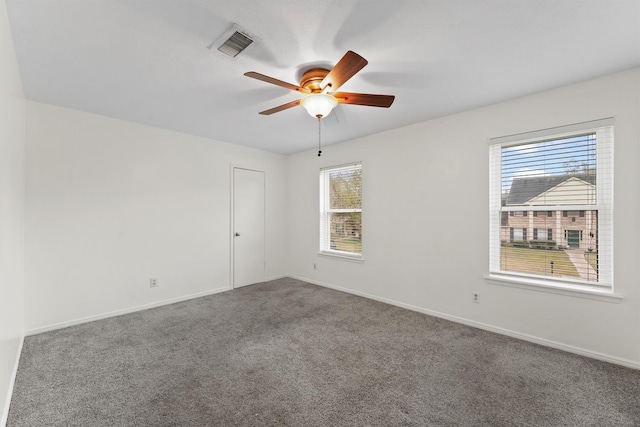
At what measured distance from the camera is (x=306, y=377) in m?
2.15

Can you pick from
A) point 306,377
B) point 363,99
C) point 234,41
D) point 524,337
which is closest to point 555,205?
point 524,337

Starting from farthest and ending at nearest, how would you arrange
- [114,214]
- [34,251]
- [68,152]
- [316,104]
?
[114,214], [68,152], [34,251], [316,104]

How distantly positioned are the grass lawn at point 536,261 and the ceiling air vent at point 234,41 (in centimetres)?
326

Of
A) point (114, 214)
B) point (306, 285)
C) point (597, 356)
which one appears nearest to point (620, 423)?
point (597, 356)

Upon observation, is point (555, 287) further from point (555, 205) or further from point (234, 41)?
point (234, 41)

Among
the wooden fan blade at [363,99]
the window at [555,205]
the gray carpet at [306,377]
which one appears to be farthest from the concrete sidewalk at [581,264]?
the wooden fan blade at [363,99]

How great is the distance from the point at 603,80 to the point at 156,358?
471 centimetres

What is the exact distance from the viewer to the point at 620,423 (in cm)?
170

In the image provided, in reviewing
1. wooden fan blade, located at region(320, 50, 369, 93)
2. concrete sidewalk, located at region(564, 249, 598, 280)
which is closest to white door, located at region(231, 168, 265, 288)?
wooden fan blade, located at region(320, 50, 369, 93)

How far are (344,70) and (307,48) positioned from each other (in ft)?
1.29

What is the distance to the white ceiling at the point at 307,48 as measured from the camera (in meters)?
1.65

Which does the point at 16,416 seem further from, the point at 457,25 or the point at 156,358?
the point at 457,25

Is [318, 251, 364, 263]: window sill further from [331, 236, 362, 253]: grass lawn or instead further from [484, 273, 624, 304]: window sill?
[484, 273, 624, 304]: window sill

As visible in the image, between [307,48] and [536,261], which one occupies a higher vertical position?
[307,48]
